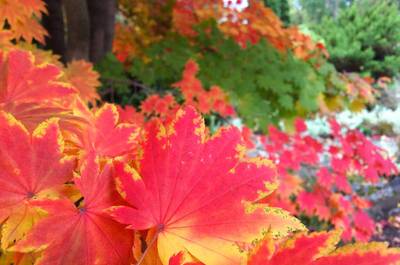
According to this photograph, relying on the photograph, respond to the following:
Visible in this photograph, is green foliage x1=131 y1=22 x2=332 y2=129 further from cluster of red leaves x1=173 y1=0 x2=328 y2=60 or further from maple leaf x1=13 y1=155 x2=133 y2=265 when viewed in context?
maple leaf x1=13 y1=155 x2=133 y2=265

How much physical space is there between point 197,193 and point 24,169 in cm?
19

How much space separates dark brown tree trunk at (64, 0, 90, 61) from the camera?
2.37 meters

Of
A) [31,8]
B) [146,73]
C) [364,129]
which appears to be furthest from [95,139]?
[364,129]

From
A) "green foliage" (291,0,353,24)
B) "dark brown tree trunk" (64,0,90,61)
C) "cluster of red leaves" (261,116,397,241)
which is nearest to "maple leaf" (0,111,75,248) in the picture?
"dark brown tree trunk" (64,0,90,61)

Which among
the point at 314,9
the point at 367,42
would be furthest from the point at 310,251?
the point at 314,9

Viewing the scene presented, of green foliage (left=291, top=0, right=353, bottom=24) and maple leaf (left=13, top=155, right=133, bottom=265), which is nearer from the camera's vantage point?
maple leaf (left=13, top=155, right=133, bottom=265)

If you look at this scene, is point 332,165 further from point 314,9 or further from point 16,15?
point 314,9

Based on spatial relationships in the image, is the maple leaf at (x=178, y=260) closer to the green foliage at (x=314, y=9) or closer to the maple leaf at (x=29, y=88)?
the maple leaf at (x=29, y=88)

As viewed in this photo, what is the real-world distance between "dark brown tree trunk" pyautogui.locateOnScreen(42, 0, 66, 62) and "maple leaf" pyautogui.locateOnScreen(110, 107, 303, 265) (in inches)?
91.3

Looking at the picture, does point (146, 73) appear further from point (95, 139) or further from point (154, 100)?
point (95, 139)

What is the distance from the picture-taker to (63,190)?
1.44 ft

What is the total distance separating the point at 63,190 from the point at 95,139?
0.46ft

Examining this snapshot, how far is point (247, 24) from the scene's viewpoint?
327 centimetres

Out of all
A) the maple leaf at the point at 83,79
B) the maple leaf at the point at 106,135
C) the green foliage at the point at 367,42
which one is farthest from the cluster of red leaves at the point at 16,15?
the green foliage at the point at 367,42
